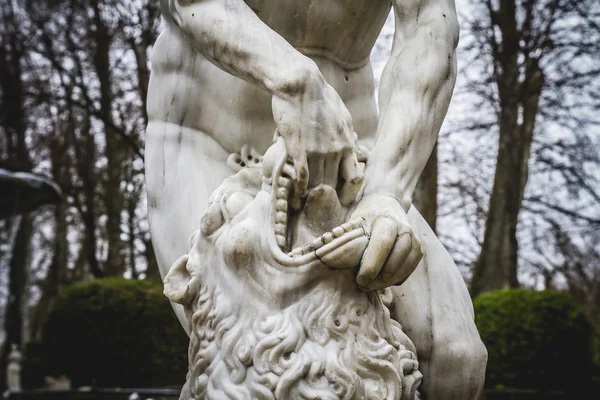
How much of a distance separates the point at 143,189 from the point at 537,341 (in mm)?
6706

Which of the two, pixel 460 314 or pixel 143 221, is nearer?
pixel 460 314

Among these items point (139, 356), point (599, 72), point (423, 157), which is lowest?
point (139, 356)

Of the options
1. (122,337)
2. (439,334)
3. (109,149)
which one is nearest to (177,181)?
(439,334)

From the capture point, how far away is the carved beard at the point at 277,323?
1785mm

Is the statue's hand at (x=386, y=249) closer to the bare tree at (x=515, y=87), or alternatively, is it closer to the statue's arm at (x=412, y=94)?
the statue's arm at (x=412, y=94)

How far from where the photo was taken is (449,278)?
2252mm

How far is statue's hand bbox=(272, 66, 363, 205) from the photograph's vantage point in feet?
6.23

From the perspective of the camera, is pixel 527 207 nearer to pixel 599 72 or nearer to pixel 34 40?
pixel 599 72

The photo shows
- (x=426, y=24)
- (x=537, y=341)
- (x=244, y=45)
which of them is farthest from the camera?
(x=537, y=341)

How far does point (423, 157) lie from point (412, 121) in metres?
0.09

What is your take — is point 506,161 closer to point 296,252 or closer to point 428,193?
point 428,193

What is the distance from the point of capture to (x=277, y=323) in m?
1.82

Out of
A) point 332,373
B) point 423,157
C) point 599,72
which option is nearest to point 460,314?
point 423,157

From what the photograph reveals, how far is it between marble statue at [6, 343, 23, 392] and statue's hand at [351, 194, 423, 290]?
10.7 metres
